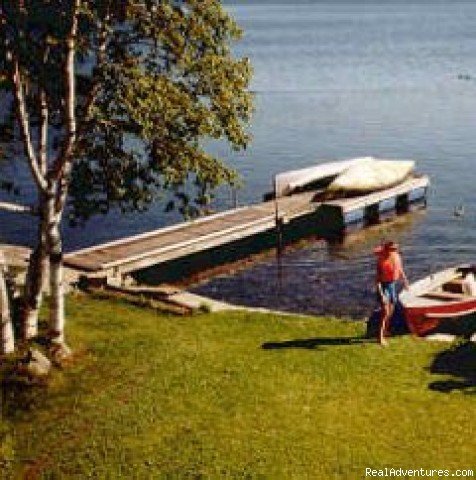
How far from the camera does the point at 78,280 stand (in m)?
31.5

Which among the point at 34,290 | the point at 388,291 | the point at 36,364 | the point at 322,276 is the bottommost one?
the point at 322,276

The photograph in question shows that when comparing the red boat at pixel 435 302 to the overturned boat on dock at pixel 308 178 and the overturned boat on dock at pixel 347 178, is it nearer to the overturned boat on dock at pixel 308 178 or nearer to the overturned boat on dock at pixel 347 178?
the overturned boat on dock at pixel 347 178

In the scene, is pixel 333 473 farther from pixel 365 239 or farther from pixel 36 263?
pixel 365 239

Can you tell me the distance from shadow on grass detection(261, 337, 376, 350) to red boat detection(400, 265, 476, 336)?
3.86 meters

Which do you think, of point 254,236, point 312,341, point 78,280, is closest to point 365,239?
point 254,236

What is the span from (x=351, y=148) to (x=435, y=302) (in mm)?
42727

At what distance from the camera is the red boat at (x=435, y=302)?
85.7 ft

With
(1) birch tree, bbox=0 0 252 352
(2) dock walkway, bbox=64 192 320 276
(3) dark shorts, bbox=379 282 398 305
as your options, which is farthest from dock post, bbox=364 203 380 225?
(1) birch tree, bbox=0 0 252 352

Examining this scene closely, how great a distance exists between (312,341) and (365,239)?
2540 centimetres

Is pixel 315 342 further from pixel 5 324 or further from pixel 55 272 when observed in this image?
pixel 5 324

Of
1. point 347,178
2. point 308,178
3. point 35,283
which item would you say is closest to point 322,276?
point 347,178

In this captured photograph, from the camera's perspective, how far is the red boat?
26.1m

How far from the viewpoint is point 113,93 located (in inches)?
→ 739

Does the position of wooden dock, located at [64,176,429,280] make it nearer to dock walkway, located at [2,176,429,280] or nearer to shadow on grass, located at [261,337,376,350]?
dock walkway, located at [2,176,429,280]
